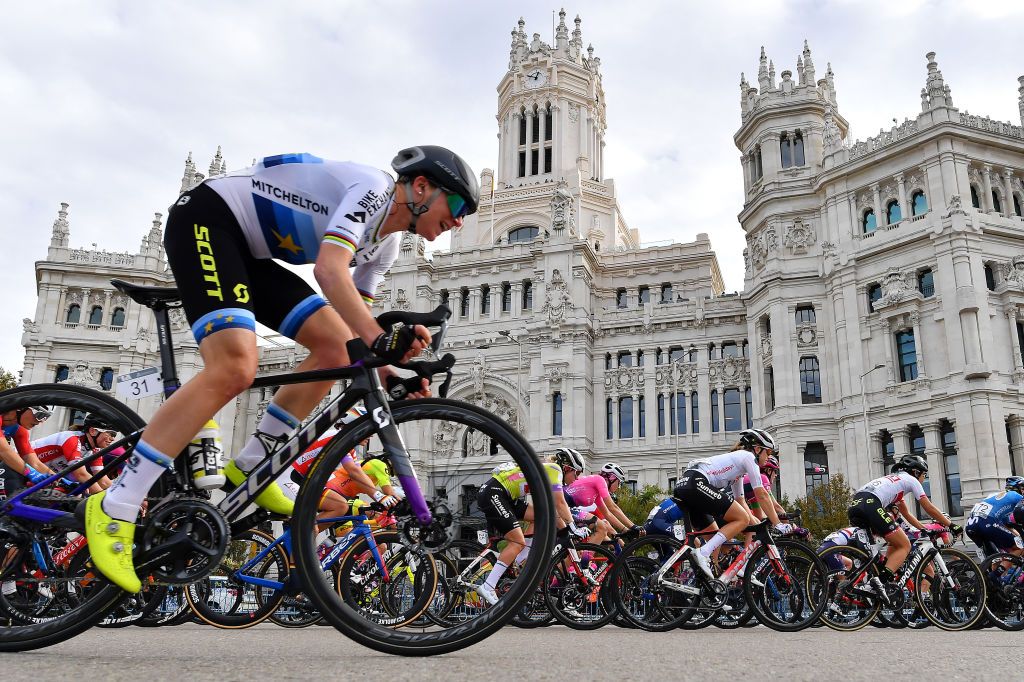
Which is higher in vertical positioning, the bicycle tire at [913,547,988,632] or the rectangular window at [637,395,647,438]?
the rectangular window at [637,395,647,438]

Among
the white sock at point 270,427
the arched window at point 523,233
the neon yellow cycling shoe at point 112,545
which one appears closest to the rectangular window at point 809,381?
the arched window at point 523,233

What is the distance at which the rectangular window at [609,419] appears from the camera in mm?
43062

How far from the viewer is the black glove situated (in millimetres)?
3074

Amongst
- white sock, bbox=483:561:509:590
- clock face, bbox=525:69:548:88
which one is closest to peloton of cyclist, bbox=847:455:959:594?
white sock, bbox=483:561:509:590

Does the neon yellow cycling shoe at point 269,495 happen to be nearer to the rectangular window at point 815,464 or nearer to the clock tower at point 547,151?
the rectangular window at point 815,464

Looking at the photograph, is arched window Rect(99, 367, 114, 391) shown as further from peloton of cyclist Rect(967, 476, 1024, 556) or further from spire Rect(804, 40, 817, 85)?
peloton of cyclist Rect(967, 476, 1024, 556)

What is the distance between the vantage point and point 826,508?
29328mm

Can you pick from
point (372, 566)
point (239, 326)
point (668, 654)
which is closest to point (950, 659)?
point (668, 654)

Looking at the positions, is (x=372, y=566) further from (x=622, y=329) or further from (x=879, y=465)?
(x=622, y=329)

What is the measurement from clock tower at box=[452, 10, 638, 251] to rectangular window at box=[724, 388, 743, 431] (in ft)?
47.5

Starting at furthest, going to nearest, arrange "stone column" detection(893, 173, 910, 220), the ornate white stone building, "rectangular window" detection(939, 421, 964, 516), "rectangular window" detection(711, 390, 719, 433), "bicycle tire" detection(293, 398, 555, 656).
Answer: "rectangular window" detection(711, 390, 719, 433)
"stone column" detection(893, 173, 910, 220)
the ornate white stone building
"rectangular window" detection(939, 421, 964, 516)
"bicycle tire" detection(293, 398, 555, 656)

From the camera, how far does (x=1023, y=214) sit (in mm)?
35656

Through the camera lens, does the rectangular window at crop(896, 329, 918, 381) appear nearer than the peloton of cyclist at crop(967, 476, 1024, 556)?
No

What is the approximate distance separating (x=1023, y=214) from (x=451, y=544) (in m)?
40.4
